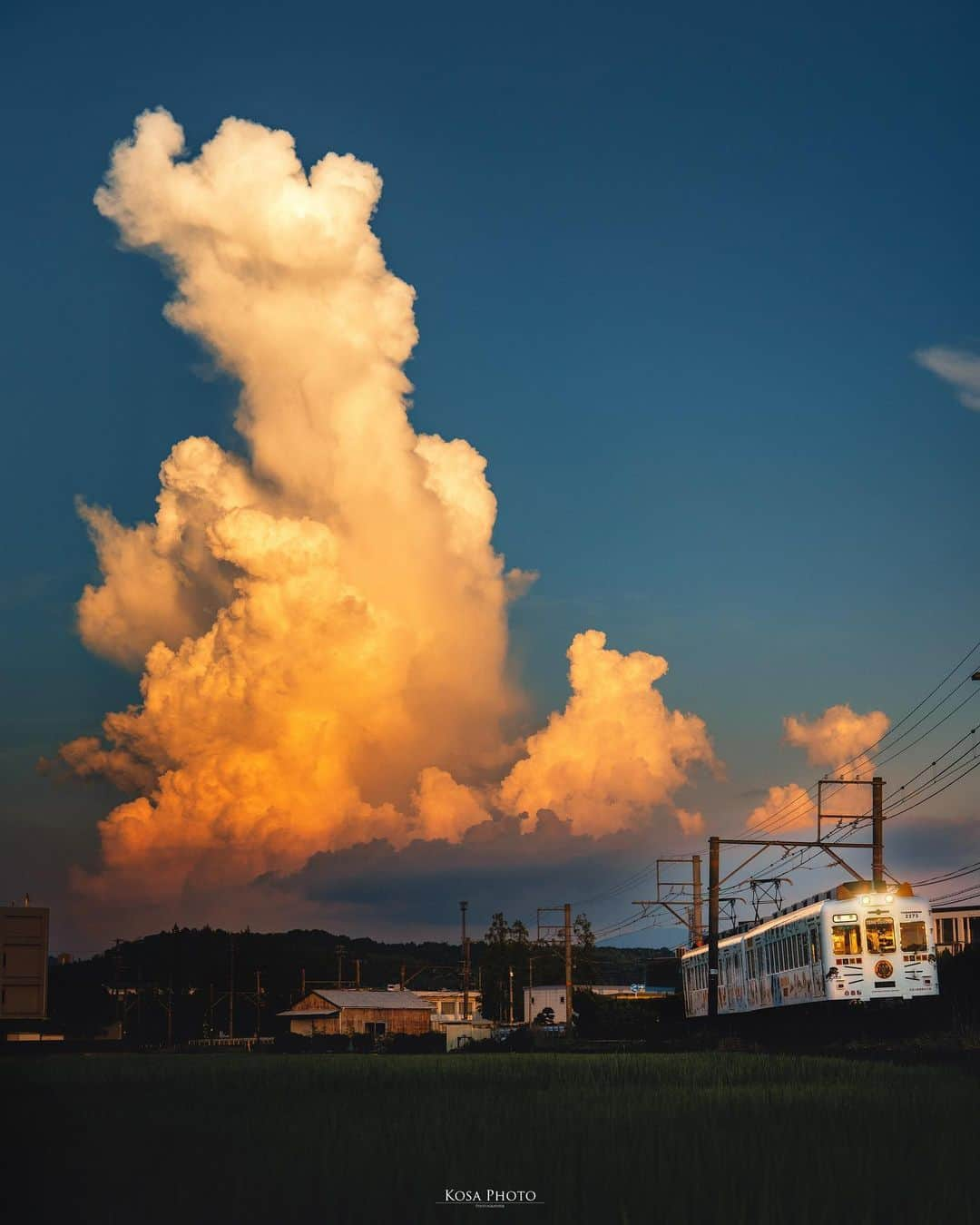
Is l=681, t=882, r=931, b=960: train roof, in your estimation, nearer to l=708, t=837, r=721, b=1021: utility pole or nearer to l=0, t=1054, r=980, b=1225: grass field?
l=708, t=837, r=721, b=1021: utility pole

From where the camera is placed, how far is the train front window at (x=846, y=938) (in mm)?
42844

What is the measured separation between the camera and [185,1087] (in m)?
21.5

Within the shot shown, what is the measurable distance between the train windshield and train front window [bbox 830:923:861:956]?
1.51m

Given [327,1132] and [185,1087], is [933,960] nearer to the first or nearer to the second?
[185,1087]

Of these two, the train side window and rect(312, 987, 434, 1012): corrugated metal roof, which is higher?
the train side window

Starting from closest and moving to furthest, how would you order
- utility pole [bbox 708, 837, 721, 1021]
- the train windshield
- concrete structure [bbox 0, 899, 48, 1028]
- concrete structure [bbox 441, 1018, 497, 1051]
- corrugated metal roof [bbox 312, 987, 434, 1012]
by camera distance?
concrete structure [bbox 0, 899, 48, 1028] → the train windshield → utility pole [bbox 708, 837, 721, 1021] → concrete structure [bbox 441, 1018, 497, 1051] → corrugated metal roof [bbox 312, 987, 434, 1012]

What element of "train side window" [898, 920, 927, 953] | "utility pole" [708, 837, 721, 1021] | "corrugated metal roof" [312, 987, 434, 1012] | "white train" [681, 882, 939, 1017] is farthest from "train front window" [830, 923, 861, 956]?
"corrugated metal roof" [312, 987, 434, 1012]

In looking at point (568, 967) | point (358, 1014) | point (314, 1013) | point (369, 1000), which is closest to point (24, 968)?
point (568, 967)

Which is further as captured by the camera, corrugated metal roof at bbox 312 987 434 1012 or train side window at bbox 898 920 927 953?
corrugated metal roof at bbox 312 987 434 1012

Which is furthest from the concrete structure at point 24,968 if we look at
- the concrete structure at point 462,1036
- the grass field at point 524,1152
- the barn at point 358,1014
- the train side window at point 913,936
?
the barn at point 358,1014

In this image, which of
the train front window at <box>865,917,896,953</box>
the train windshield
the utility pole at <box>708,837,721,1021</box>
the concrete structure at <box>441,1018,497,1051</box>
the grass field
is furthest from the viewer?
the concrete structure at <box>441,1018,497,1051</box>

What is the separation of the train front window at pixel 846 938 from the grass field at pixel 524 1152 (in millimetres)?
22753

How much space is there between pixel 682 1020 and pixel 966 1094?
59119 millimetres

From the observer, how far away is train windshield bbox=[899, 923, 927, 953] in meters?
43.6
